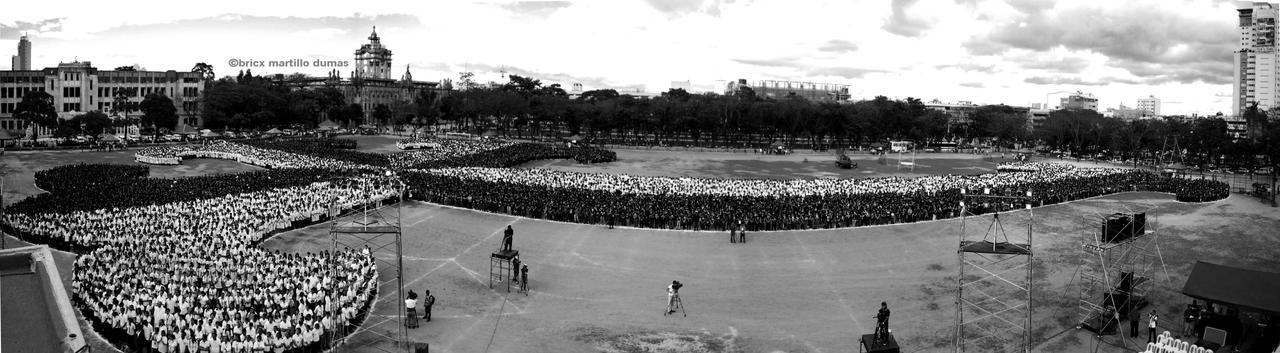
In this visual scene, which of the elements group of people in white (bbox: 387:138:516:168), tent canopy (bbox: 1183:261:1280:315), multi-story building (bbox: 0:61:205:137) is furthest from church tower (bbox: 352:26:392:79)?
tent canopy (bbox: 1183:261:1280:315)

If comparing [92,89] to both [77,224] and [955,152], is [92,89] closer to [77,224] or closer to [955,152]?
[77,224]

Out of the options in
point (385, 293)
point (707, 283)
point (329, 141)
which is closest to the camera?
point (385, 293)

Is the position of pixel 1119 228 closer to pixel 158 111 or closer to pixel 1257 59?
pixel 158 111

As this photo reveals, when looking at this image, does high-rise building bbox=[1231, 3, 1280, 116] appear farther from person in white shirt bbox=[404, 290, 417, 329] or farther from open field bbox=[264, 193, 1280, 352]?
person in white shirt bbox=[404, 290, 417, 329]

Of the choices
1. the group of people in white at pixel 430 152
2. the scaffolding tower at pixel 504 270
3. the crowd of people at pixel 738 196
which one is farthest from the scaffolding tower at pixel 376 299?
the group of people in white at pixel 430 152

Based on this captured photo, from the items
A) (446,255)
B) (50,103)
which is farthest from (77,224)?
(50,103)

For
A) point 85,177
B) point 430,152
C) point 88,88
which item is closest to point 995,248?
point 85,177

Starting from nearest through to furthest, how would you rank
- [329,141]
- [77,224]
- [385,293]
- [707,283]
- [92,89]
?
[385,293]
[707,283]
[77,224]
[329,141]
[92,89]
